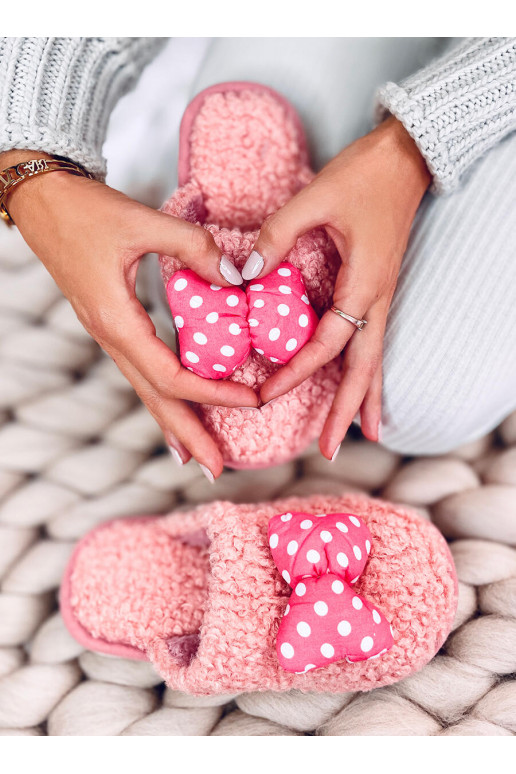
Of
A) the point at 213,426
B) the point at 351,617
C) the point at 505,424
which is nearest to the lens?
the point at 351,617

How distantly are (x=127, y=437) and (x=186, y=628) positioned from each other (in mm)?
283

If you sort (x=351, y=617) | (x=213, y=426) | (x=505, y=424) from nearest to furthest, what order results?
1. (x=351, y=617)
2. (x=213, y=426)
3. (x=505, y=424)

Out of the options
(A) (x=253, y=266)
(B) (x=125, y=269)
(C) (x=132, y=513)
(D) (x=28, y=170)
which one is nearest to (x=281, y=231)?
(A) (x=253, y=266)

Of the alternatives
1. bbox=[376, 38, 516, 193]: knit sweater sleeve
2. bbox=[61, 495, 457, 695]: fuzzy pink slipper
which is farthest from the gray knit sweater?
bbox=[61, 495, 457, 695]: fuzzy pink slipper

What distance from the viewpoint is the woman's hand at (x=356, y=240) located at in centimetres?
56

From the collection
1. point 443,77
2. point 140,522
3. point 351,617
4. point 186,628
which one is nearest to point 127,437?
point 140,522

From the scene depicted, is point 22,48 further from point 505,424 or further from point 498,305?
point 505,424

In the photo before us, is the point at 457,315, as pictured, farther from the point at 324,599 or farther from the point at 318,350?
the point at 324,599

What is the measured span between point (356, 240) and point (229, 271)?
127mm

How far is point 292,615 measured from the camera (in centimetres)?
51

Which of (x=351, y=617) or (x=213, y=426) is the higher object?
(x=213, y=426)

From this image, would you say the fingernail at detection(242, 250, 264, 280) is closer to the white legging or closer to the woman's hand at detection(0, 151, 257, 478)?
the woman's hand at detection(0, 151, 257, 478)

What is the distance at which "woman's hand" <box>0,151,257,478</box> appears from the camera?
54 centimetres

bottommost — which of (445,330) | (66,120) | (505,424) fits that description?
(505,424)
